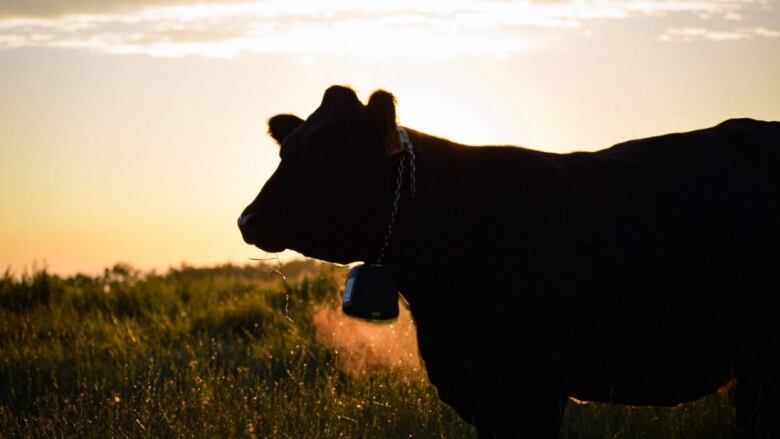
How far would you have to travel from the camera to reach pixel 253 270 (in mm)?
18438

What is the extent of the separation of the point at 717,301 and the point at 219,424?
10.8 feet

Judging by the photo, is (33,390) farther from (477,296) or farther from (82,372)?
(477,296)

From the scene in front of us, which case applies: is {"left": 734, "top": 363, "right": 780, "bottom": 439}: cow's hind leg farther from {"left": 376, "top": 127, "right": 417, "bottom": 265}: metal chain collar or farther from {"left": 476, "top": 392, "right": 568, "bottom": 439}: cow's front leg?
{"left": 376, "top": 127, "right": 417, "bottom": 265}: metal chain collar

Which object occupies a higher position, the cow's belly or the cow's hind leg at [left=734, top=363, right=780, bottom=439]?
the cow's belly

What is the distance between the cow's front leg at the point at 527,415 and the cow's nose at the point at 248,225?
1.36 metres

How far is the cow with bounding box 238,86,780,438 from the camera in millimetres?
4625

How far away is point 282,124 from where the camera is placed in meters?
5.27

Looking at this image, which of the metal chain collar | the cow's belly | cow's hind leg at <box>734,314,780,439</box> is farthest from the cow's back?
the metal chain collar

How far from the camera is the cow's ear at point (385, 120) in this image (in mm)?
4496

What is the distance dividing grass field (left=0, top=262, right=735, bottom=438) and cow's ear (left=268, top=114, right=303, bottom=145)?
0.70 metres

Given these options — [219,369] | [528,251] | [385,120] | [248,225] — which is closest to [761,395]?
[528,251]

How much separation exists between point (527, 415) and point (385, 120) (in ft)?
4.96

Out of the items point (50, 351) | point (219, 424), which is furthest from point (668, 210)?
point (50, 351)

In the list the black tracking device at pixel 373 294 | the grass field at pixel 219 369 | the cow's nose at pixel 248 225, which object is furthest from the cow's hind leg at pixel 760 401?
the cow's nose at pixel 248 225
